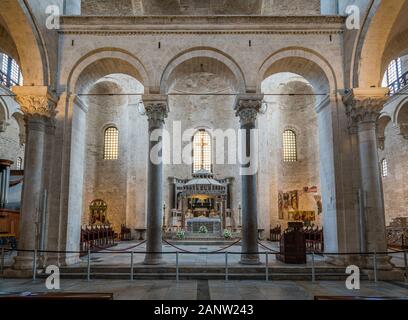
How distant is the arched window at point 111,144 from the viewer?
24766 millimetres

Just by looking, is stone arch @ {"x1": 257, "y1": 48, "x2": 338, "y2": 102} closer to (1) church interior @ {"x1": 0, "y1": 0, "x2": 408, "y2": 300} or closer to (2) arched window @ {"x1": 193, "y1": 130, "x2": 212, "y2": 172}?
(1) church interior @ {"x1": 0, "y1": 0, "x2": 408, "y2": 300}

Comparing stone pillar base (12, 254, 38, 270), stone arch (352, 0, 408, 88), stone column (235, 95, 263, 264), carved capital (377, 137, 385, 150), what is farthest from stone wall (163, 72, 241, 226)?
stone pillar base (12, 254, 38, 270)

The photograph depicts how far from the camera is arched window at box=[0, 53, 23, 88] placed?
70.7ft

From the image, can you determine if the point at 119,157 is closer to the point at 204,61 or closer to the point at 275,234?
the point at 275,234

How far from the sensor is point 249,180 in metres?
11.8

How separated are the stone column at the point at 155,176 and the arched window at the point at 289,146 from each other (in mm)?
15087

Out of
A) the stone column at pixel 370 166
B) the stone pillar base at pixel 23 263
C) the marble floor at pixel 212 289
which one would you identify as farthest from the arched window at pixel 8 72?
the stone column at pixel 370 166

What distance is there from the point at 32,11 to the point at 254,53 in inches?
302

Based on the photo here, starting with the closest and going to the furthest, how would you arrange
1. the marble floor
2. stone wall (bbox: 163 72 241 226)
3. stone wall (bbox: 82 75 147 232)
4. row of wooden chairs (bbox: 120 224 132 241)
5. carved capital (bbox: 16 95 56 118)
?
the marble floor < carved capital (bbox: 16 95 56 118) < row of wooden chairs (bbox: 120 224 132 241) < stone wall (bbox: 82 75 147 232) < stone wall (bbox: 163 72 241 226)

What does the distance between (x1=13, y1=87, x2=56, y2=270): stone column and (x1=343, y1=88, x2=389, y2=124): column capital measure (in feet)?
34.6

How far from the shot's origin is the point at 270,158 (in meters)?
24.0

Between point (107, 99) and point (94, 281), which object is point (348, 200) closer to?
point (94, 281)

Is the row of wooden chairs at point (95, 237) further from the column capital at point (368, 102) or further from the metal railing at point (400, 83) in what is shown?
the metal railing at point (400, 83)
